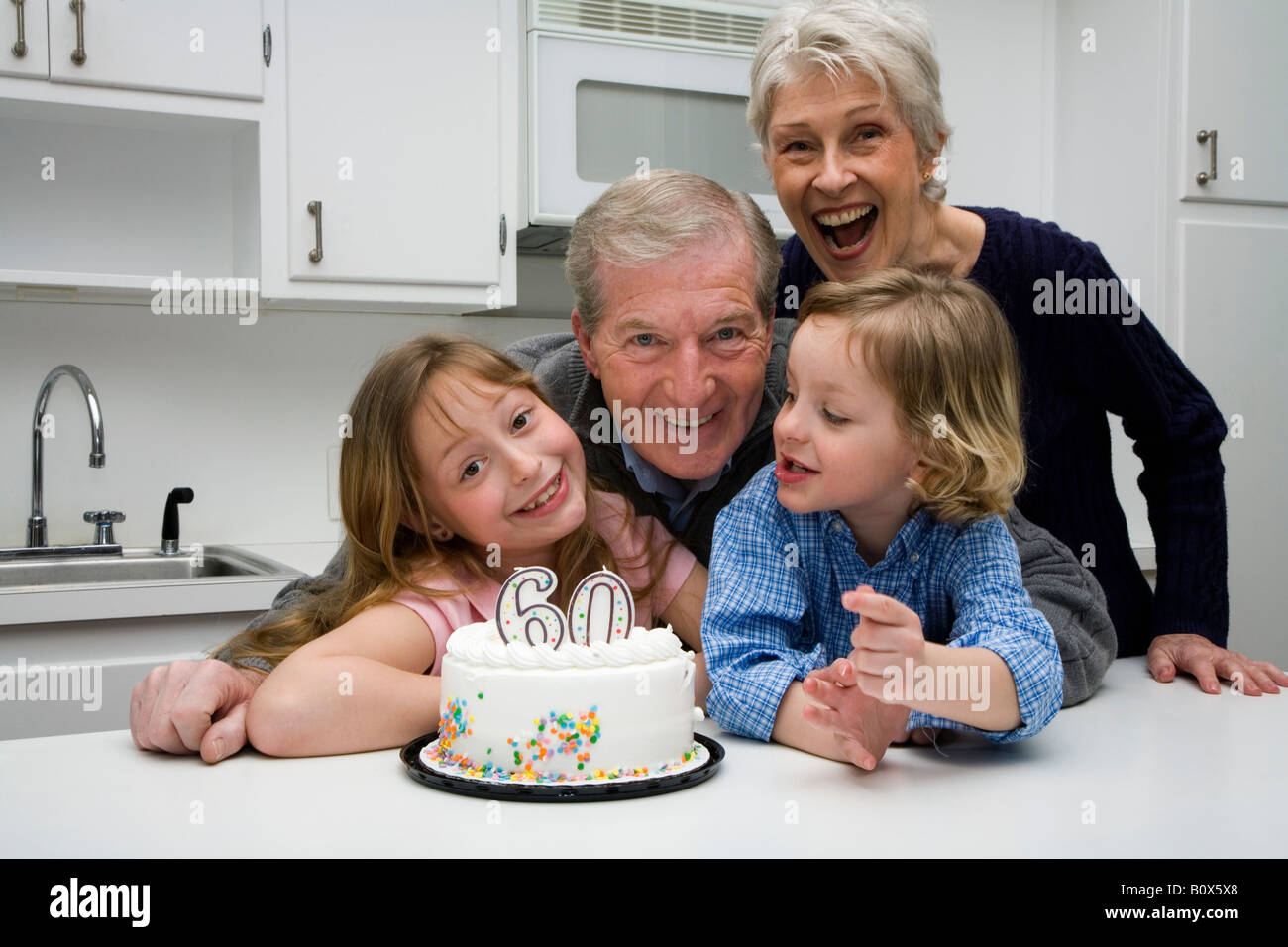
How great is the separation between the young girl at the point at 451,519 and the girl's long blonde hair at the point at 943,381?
1.02ft

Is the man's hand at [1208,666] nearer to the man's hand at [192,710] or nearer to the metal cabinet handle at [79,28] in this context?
the man's hand at [192,710]

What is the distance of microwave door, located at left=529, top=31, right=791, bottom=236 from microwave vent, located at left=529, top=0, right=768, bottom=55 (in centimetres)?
3

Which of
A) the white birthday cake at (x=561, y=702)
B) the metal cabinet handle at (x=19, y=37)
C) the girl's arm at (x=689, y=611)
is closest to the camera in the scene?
the white birthday cake at (x=561, y=702)

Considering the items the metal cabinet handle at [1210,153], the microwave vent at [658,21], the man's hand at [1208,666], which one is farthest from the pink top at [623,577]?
the metal cabinet handle at [1210,153]

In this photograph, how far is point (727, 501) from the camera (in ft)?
4.66

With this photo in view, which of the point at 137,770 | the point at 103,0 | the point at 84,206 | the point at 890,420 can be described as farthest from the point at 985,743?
the point at 84,206

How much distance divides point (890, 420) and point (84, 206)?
225 centimetres

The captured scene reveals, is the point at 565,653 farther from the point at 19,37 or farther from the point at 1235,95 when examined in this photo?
the point at 1235,95

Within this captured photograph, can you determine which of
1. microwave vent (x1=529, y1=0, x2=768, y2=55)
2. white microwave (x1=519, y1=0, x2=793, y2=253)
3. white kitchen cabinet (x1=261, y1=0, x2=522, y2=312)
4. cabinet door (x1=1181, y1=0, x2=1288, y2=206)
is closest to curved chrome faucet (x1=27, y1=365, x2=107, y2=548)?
white kitchen cabinet (x1=261, y1=0, x2=522, y2=312)

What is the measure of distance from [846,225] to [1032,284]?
0.79ft

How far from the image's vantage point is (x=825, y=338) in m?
1.09

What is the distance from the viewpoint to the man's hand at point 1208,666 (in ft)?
4.25

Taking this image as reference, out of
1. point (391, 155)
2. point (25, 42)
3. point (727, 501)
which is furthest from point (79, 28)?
point (727, 501)
